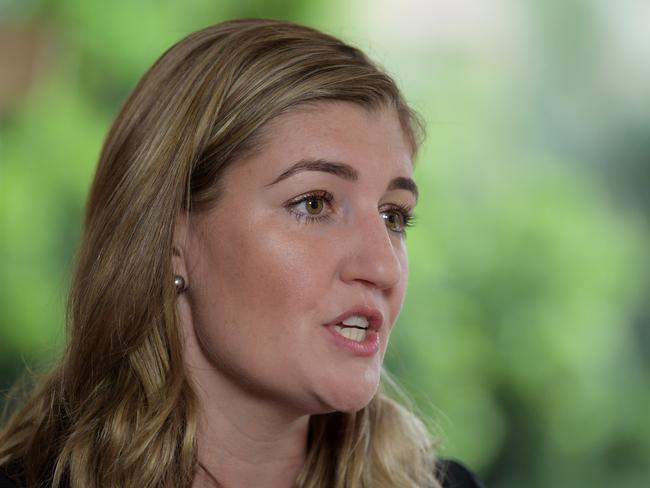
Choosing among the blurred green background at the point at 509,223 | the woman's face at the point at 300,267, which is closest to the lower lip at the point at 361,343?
the woman's face at the point at 300,267

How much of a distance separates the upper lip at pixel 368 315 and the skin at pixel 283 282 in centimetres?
1

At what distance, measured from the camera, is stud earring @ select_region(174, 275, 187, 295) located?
5.50 feet

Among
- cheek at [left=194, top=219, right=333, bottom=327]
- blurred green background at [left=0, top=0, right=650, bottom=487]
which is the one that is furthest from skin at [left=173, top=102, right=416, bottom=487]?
blurred green background at [left=0, top=0, right=650, bottom=487]

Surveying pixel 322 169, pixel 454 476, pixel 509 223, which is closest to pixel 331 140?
pixel 322 169

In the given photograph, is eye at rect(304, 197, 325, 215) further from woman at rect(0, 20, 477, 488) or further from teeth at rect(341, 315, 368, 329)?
teeth at rect(341, 315, 368, 329)

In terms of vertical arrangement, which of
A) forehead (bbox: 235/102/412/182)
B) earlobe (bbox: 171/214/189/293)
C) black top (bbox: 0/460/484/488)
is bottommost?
black top (bbox: 0/460/484/488)

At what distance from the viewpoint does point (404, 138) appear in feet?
5.96

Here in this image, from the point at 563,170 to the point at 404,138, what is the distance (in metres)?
1.79

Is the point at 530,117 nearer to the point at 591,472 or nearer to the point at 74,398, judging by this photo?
the point at 591,472

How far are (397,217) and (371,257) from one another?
0.62 ft

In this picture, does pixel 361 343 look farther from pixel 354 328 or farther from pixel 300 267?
pixel 300 267

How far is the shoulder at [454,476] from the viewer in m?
2.03

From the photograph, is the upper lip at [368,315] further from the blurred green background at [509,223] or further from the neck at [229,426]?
the blurred green background at [509,223]

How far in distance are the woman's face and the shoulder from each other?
0.48 m
